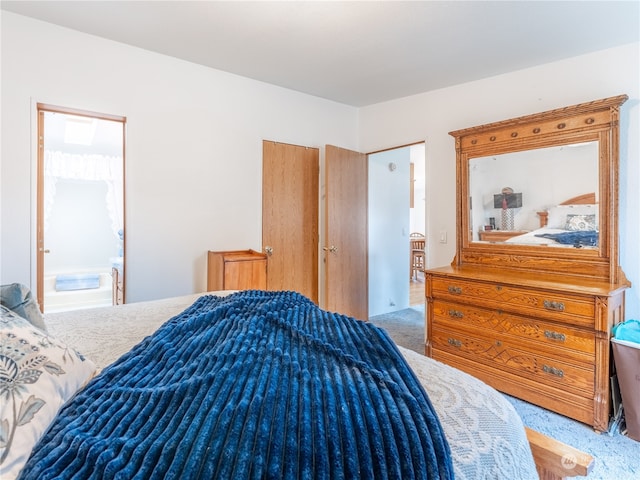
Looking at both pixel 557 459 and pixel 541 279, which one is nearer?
pixel 557 459

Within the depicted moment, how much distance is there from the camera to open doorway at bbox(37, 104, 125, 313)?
15.0ft

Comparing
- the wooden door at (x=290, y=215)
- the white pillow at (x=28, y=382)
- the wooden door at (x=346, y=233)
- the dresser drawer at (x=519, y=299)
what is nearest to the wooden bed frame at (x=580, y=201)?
the dresser drawer at (x=519, y=299)

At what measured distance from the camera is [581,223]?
238cm

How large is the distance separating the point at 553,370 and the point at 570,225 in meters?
1.05

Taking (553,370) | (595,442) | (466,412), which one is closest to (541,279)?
(553,370)

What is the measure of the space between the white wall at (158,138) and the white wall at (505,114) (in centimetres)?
103

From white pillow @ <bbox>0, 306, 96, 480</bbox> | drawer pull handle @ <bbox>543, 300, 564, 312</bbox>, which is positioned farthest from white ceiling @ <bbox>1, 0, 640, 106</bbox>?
white pillow @ <bbox>0, 306, 96, 480</bbox>

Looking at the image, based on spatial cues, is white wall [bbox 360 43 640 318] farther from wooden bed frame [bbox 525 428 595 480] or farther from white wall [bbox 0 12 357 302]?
wooden bed frame [bbox 525 428 595 480]

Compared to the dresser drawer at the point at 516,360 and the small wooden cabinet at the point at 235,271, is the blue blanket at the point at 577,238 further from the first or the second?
the small wooden cabinet at the point at 235,271

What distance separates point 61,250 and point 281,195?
4.21 m

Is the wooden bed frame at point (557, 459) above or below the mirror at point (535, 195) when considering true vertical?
below

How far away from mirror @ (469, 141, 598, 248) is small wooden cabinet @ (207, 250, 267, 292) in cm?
194

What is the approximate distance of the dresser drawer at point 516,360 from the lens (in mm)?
2002

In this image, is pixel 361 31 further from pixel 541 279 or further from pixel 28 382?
pixel 28 382
